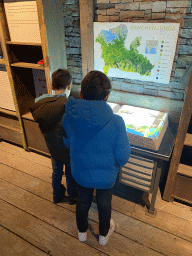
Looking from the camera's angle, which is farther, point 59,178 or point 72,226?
point 59,178

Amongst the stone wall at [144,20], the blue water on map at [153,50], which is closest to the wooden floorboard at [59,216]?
the stone wall at [144,20]

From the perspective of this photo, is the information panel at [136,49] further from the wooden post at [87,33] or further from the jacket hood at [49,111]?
the jacket hood at [49,111]

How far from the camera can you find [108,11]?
78.7 inches

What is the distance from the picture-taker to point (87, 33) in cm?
217

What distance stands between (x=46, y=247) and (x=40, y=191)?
2.29 ft

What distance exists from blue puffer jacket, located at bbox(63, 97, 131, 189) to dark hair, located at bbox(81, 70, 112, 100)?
4 centimetres

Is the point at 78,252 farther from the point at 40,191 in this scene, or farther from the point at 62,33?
the point at 62,33

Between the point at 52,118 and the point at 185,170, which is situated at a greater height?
the point at 52,118

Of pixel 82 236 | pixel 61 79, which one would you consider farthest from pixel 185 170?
pixel 61 79

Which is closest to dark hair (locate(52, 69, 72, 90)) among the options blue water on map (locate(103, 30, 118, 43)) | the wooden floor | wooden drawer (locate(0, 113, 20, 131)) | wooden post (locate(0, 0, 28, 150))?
blue water on map (locate(103, 30, 118, 43))

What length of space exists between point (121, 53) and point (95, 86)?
43.9 inches

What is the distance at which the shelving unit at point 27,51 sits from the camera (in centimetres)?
209

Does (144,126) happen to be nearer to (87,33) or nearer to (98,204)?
(98,204)

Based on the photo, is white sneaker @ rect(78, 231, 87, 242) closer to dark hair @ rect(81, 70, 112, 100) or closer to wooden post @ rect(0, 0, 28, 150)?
dark hair @ rect(81, 70, 112, 100)
